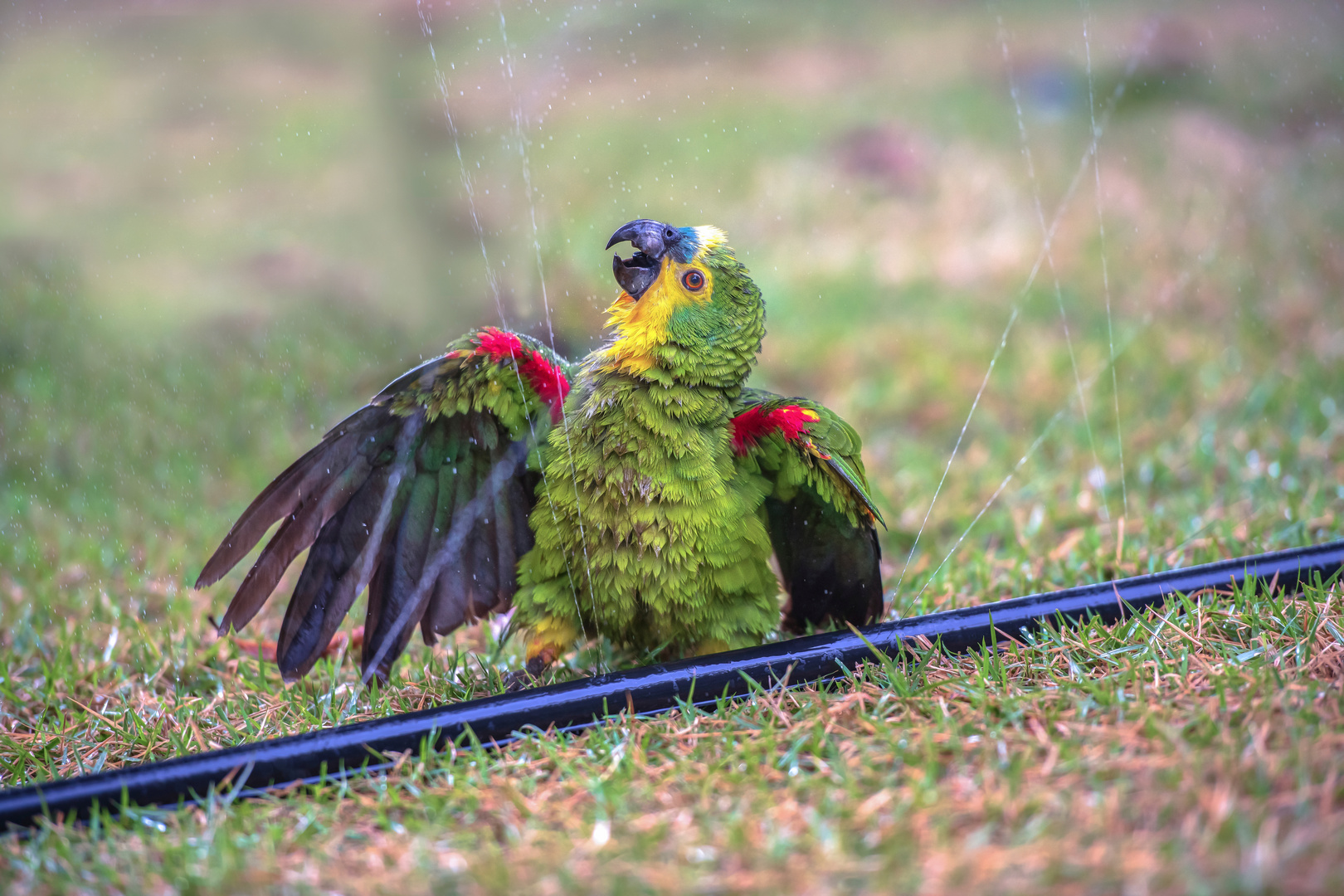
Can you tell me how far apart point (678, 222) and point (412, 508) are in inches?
51.2

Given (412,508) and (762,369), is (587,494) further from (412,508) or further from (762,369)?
(762,369)

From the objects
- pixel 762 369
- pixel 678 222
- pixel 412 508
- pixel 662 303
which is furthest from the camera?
pixel 762 369

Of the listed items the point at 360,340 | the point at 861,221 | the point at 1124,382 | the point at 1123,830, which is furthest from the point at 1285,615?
the point at 861,221

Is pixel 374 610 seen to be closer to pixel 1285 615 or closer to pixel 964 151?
pixel 1285 615

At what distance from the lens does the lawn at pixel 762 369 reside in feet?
5.42

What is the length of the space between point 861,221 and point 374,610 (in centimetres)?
437

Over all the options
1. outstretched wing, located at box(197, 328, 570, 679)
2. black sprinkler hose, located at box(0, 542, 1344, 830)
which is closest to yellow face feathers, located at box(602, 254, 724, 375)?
outstretched wing, located at box(197, 328, 570, 679)

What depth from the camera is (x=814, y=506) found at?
2430 millimetres

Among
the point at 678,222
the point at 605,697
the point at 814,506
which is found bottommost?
the point at 605,697

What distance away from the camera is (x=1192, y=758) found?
5.45ft

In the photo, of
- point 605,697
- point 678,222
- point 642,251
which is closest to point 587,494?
point 605,697

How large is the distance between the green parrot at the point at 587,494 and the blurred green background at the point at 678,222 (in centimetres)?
27

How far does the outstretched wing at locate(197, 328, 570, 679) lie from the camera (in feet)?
7.43

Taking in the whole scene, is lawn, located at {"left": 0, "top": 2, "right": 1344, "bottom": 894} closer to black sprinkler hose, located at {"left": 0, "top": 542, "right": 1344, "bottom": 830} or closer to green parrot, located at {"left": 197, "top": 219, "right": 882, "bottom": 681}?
black sprinkler hose, located at {"left": 0, "top": 542, "right": 1344, "bottom": 830}
